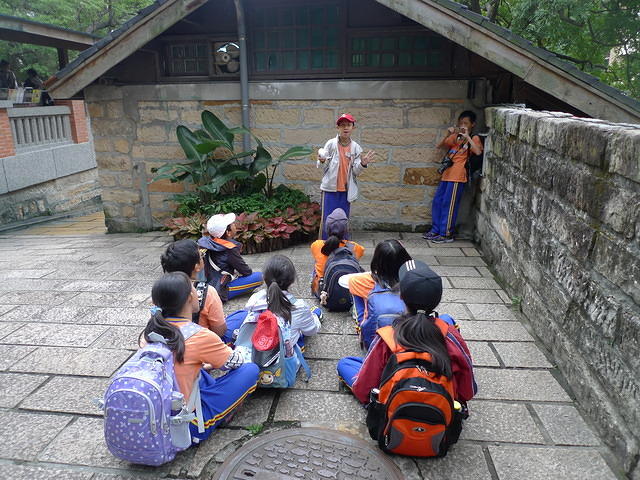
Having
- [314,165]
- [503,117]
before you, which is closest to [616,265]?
[503,117]

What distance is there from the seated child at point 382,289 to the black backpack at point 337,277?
1.94ft

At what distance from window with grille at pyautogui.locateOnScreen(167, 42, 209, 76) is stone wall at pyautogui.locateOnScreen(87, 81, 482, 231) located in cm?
29

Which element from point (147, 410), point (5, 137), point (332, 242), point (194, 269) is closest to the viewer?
point (147, 410)

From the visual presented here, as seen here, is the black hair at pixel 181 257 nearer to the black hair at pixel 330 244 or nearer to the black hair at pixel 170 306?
the black hair at pixel 170 306

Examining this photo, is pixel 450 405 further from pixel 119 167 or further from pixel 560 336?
pixel 119 167

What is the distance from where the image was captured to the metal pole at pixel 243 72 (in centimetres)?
634

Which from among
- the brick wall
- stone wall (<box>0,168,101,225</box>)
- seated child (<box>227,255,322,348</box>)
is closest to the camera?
seated child (<box>227,255,322,348</box>)

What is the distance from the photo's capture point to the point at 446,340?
8.03ft

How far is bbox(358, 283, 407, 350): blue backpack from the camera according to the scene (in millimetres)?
3057

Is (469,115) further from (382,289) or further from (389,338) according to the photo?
(389,338)

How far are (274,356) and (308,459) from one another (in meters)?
0.69

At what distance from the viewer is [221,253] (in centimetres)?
431

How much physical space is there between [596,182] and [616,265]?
582mm

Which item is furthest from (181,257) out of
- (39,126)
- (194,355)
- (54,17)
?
(54,17)
